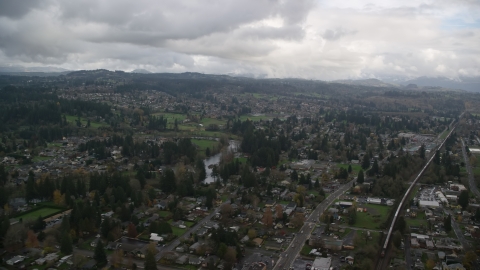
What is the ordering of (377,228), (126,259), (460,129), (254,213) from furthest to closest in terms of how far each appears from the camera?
(460,129) → (254,213) → (377,228) → (126,259)

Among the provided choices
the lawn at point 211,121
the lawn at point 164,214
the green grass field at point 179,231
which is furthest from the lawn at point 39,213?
the lawn at point 211,121

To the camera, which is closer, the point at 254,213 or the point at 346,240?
the point at 346,240

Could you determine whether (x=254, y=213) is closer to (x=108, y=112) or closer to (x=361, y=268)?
(x=361, y=268)

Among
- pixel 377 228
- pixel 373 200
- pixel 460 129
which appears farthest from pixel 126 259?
pixel 460 129

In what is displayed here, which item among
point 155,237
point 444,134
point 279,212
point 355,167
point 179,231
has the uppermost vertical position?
point 444,134

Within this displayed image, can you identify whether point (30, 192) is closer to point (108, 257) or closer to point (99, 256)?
point (108, 257)

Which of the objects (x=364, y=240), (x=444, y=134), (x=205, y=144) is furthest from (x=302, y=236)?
(x=444, y=134)

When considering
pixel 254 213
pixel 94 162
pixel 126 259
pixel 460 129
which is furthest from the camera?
pixel 460 129

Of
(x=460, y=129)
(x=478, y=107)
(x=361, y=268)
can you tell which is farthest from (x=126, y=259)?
(x=478, y=107)
